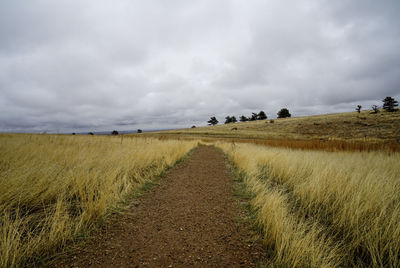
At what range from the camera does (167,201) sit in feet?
11.6

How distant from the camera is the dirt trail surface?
183 centimetres

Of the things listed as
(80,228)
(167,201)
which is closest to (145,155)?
(167,201)

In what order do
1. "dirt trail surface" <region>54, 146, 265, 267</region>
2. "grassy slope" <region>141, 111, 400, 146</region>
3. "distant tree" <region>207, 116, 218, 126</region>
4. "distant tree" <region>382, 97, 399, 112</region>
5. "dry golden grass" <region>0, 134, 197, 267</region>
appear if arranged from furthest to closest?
1. "distant tree" <region>207, 116, 218, 126</region>
2. "distant tree" <region>382, 97, 399, 112</region>
3. "grassy slope" <region>141, 111, 400, 146</region>
4. "dirt trail surface" <region>54, 146, 265, 267</region>
5. "dry golden grass" <region>0, 134, 197, 267</region>

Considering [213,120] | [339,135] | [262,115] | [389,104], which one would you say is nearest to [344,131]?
[339,135]

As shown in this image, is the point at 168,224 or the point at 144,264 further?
the point at 168,224

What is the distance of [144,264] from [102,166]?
3.76 metres

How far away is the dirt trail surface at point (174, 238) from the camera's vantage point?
5.99ft

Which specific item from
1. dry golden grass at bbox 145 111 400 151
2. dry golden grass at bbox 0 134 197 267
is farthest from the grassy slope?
dry golden grass at bbox 0 134 197 267

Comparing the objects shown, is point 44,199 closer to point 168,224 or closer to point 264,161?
point 168,224

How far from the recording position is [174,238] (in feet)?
7.42

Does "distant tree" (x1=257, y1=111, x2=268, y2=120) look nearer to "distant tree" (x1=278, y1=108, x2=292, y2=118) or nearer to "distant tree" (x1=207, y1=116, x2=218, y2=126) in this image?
"distant tree" (x1=278, y1=108, x2=292, y2=118)

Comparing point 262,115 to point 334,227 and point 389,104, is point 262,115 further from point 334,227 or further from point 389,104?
point 334,227

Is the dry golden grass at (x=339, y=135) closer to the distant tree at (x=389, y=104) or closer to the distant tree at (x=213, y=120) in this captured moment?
the distant tree at (x=389, y=104)

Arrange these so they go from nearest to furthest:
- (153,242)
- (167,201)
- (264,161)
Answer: (153,242) → (167,201) → (264,161)
